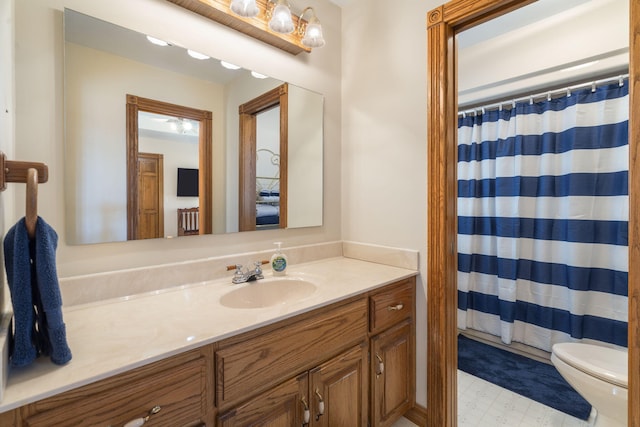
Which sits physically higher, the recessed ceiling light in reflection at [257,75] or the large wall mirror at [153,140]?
the recessed ceiling light in reflection at [257,75]

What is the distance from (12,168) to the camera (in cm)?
57

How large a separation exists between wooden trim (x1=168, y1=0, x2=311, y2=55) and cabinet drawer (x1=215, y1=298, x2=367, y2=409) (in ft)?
4.36

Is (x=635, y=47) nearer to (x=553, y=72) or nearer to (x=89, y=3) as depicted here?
(x=553, y=72)

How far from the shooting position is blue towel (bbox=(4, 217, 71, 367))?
0.58 m

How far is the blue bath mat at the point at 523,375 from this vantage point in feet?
5.52

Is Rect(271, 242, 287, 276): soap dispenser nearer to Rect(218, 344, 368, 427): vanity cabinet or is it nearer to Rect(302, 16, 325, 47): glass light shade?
Rect(218, 344, 368, 427): vanity cabinet

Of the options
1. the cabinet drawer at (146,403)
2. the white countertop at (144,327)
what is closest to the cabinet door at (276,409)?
the cabinet drawer at (146,403)

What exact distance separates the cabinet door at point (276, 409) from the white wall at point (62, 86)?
2.21 ft

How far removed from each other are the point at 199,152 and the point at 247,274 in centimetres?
60

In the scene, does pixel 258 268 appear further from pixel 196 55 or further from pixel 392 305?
pixel 196 55

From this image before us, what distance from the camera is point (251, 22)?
1350 mm

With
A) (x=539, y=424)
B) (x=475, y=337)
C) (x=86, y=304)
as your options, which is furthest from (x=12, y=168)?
(x=475, y=337)

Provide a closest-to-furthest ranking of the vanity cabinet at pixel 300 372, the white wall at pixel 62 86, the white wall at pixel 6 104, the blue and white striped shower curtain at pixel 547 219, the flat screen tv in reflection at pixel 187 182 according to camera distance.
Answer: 1. the white wall at pixel 6 104
2. the vanity cabinet at pixel 300 372
3. the white wall at pixel 62 86
4. the flat screen tv in reflection at pixel 187 182
5. the blue and white striped shower curtain at pixel 547 219

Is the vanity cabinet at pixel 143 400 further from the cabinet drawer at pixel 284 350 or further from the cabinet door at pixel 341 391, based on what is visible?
the cabinet door at pixel 341 391
